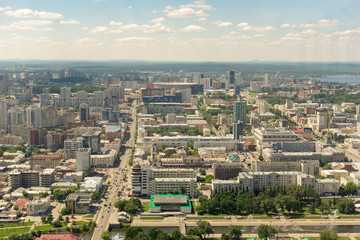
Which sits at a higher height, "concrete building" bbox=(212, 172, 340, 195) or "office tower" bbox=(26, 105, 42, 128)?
"office tower" bbox=(26, 105, 42, 128)

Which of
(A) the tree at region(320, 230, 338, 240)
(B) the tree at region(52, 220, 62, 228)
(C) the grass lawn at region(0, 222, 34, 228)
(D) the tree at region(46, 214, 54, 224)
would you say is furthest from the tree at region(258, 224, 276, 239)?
(C) the grass lawn at region(0, 222, 34, 228)

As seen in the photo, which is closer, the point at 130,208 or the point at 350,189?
the point at 130,208

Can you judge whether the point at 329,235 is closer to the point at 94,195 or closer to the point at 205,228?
the point at 205,228

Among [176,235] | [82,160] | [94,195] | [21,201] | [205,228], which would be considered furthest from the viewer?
[82,160]

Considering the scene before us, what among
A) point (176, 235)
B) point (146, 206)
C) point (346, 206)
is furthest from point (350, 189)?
point (176, 235)

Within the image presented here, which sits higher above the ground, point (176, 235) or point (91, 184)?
point (91, 184)

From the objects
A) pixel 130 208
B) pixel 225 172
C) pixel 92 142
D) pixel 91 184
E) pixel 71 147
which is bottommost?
pixel 130 208

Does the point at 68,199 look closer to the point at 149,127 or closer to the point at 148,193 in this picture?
the point at 148,193

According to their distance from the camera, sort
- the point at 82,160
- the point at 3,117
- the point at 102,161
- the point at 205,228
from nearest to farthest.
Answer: the point at 205,228, the point at 82,160, the point at 102,161, the point at 3,117

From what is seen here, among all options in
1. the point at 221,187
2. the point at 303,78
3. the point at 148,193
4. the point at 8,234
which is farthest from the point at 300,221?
the point at 303,78

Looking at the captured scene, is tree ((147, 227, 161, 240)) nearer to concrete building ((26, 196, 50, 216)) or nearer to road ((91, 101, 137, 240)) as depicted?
road ((91, 101, 137, 240))
